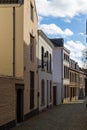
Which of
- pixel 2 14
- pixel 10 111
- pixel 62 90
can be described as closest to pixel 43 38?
pixel 2 14

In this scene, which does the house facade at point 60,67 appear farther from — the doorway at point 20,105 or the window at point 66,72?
the doorway at point 20,105

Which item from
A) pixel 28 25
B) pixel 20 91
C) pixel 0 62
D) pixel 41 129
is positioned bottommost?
pixel 41 129

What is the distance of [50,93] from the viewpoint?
126ft

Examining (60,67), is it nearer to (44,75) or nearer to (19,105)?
(44,75)

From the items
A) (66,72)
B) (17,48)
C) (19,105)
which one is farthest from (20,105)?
(66,72)

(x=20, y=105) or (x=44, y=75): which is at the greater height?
(x=44, y=75)

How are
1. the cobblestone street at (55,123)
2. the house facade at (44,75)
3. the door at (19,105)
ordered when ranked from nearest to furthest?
1. the cobblestone street at (55,123)
2. the door at (19,105)
3. the house facade at (44,75)

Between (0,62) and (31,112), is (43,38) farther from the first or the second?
(0,62)

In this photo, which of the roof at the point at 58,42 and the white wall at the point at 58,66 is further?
the roof at the point at 58,42

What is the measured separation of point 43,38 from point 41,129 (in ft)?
51.1

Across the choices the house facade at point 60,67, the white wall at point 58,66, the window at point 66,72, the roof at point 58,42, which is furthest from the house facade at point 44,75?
the window at point 66,72

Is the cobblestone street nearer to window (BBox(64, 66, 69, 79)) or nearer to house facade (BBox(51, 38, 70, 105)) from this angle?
house facade (BBox(51, 38, 70, 105))

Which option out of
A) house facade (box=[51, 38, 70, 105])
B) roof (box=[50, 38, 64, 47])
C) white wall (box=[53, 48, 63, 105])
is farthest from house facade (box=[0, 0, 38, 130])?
roof (box=[50, 38, 64, 47])

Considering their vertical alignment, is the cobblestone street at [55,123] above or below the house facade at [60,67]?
below
